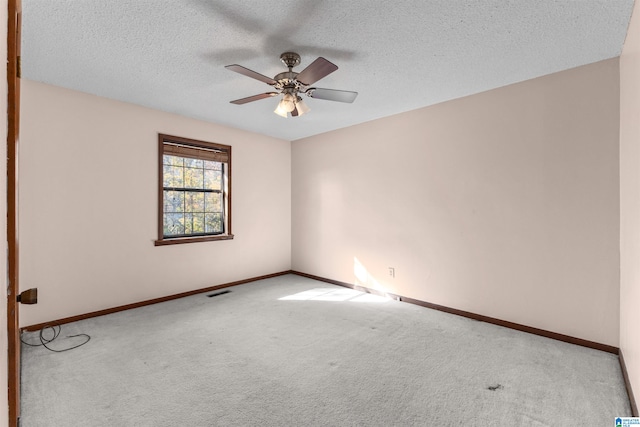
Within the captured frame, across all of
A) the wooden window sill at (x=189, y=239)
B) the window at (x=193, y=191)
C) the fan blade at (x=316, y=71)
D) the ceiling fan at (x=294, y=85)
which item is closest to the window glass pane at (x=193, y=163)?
the window at (x=193, y=191)

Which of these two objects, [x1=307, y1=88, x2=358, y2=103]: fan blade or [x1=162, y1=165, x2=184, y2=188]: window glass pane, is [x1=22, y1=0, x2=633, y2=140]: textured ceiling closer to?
[x1=307, y1=88, x2=358, y2=103]: fan blade

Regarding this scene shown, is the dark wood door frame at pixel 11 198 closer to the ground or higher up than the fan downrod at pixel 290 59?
closer to the ground

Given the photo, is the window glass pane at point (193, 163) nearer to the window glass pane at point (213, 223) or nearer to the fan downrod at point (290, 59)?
the window glass pane at point (213, 223)

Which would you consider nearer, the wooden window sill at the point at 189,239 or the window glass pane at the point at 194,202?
the wooden window sill at the point at 189,239

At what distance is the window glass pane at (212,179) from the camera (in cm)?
455

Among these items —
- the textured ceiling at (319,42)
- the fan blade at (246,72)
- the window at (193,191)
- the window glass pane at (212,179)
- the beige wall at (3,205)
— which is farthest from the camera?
the window glass pane at (212,179)

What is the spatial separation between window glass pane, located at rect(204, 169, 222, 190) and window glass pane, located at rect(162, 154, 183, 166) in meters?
0.39

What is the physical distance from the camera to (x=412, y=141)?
13.0 feet

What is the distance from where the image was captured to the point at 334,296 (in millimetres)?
4277

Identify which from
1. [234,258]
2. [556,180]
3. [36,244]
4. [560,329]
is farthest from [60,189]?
[560,329]

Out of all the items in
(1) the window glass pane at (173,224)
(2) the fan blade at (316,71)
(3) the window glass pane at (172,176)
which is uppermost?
(2) the fan blade at (316,71)

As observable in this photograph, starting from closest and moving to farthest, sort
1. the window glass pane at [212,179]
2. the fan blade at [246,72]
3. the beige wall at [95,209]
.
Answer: the fan blade at [246,72], the beige wall at [95,209], the window glass pane at [212,179]

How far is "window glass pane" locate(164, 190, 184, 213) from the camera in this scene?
414cm

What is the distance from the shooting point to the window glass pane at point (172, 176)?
13.5 ft
